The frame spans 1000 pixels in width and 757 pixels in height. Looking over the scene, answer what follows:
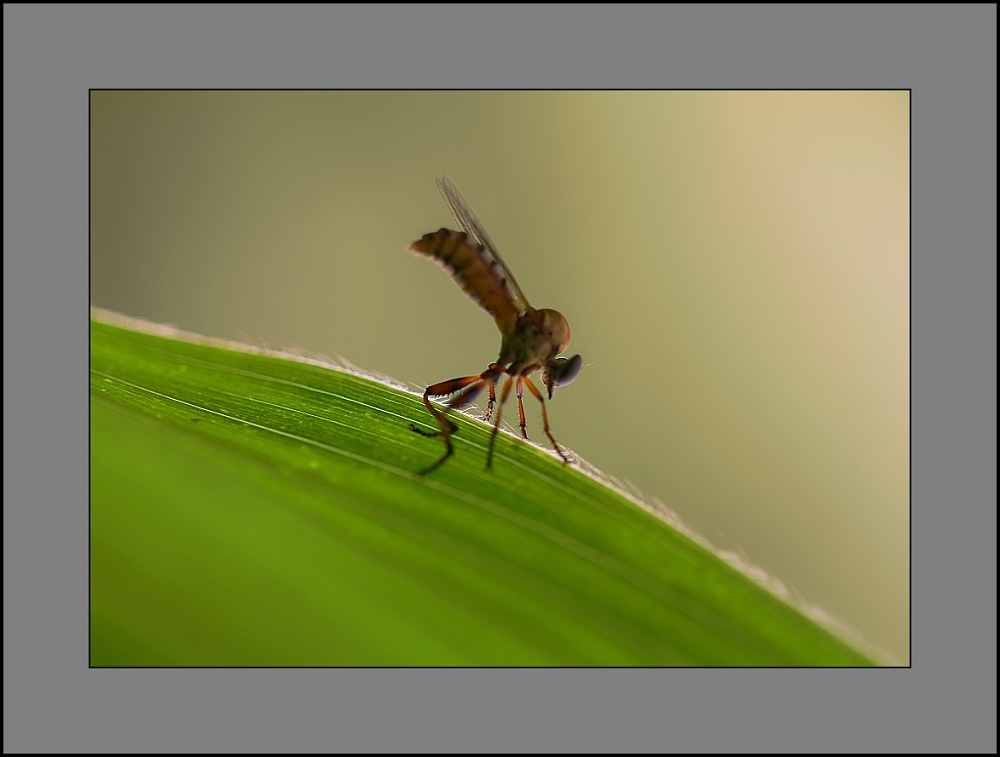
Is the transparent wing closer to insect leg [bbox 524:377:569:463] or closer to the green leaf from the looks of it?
insect leg [bbox 524:377:569:463]

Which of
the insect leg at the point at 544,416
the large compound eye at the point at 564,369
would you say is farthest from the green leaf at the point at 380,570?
the large compound eye at the point at 564,369

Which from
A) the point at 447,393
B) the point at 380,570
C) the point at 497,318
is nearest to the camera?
the point at 380,570

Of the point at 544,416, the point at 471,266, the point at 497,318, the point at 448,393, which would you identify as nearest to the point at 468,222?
the point at 471,266

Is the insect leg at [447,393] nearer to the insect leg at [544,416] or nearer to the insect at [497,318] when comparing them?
the insect at [497,318]

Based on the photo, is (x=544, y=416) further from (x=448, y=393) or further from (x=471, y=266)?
(x=471, y=266)

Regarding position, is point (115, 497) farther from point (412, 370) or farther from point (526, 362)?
point (412, 370)

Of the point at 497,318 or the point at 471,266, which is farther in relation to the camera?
the point at 497,318

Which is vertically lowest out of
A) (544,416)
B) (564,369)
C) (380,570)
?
(380,570)

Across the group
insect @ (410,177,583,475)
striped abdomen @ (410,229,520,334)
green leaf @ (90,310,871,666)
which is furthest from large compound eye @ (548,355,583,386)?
green leaf @ (90,310,871,666)
